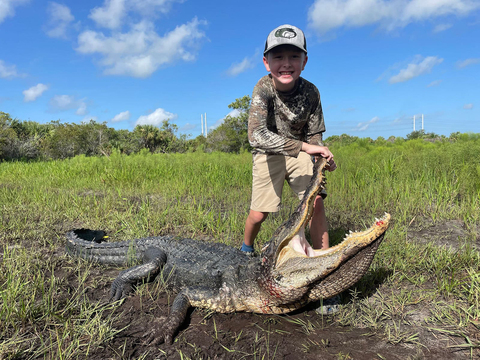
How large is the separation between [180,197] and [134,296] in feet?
9.96

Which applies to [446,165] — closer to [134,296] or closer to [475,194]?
[475,194]

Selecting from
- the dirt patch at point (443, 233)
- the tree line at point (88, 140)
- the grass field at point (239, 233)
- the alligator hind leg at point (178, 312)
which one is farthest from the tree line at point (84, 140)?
the alligator hind leg at point (178, 312)

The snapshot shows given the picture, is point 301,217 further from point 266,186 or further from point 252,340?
point 266,186

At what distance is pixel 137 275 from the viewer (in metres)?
2.63

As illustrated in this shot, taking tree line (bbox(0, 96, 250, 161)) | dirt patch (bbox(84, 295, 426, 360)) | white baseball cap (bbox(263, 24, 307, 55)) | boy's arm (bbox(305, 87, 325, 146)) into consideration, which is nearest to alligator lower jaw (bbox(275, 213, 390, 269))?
dirt patch (bbox(84, 295, 426, 360))

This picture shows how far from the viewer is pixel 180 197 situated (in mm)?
5473

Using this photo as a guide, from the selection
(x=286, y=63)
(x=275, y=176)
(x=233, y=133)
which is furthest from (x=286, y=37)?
(x=233, y=133)

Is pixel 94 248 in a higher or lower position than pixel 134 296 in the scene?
higher

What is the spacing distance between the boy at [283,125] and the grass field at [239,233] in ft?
1.97

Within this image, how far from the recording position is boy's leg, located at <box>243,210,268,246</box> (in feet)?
10.1

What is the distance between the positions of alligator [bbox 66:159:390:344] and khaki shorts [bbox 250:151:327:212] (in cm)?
67

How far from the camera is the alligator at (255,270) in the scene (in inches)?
71.7

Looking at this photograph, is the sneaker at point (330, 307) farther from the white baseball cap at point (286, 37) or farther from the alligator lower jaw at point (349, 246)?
the white baseball cap at point (286, 37)

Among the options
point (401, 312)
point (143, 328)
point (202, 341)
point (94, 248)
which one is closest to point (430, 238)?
point (401, 312)
